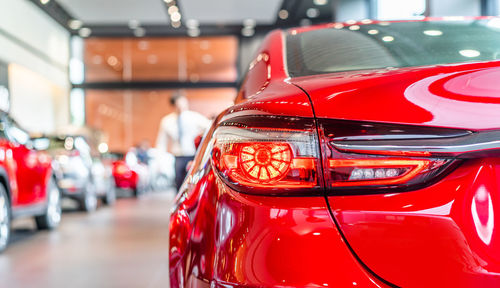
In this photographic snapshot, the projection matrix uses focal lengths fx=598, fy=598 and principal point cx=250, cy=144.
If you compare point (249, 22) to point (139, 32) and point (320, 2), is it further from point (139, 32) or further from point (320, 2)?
point (139, 32)

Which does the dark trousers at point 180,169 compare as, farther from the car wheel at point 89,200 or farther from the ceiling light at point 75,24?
the ceiling light at point 75,24

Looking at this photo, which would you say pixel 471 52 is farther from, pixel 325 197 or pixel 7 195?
pixel 7 195

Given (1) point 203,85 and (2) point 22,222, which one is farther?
(1) point 203,85

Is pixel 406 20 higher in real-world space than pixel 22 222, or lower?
higher

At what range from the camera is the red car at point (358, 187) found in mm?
1152

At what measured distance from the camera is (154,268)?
4.68m

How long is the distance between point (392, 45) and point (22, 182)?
5193mm

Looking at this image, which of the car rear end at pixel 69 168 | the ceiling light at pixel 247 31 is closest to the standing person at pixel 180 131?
the car rear end at pixel 69 168

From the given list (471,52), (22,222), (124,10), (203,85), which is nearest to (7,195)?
(22,222)

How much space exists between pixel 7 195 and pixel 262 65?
4.54 m

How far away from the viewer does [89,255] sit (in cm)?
538

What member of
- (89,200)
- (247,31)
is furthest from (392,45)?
(247,31)

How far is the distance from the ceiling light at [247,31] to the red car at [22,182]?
1651cm

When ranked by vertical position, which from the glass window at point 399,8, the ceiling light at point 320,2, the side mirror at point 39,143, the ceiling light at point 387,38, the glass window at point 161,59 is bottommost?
the side mirror at point 39,143
